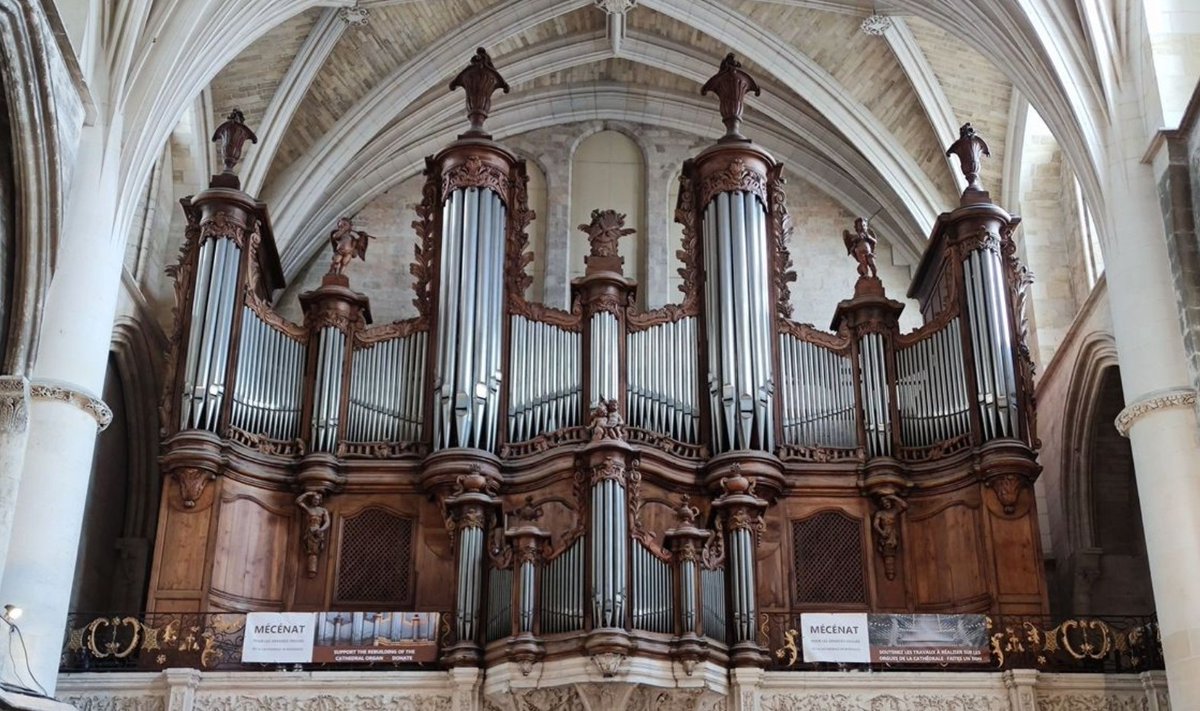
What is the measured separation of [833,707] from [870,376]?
4.69 m

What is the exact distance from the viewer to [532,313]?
1906cm

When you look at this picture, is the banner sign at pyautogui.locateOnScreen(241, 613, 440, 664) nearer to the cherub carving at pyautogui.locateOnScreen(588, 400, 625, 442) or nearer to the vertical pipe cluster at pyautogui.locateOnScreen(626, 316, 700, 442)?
the cherub carving at pyautogui.locateOnScreen(588, 400, 625, 442)

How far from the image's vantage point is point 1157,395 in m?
15.1

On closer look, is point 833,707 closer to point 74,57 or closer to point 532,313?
point 532,313

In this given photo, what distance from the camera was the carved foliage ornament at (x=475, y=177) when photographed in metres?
19.6

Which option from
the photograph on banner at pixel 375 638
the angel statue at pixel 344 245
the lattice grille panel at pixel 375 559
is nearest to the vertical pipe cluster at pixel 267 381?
the angel statue at pixel 344 245

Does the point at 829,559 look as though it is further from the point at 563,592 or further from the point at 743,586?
the point at 563,592

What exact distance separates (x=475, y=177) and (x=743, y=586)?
21.8 feet

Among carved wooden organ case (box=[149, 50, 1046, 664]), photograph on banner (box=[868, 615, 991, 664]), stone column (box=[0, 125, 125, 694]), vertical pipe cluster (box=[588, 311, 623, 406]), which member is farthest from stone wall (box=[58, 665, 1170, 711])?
vertical pipe cluster (box=[588, 311, 623, 406])

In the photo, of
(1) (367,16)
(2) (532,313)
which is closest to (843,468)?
(2) (532,313)

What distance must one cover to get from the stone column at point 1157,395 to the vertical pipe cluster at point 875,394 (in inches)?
133

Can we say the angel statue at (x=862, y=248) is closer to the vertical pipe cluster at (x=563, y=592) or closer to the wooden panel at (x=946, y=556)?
the wooden panel at (x=946, y=556)

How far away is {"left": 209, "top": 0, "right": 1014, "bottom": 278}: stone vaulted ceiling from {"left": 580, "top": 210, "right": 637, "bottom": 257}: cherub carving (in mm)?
4614

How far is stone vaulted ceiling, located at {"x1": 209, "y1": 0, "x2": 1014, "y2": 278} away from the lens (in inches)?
864
